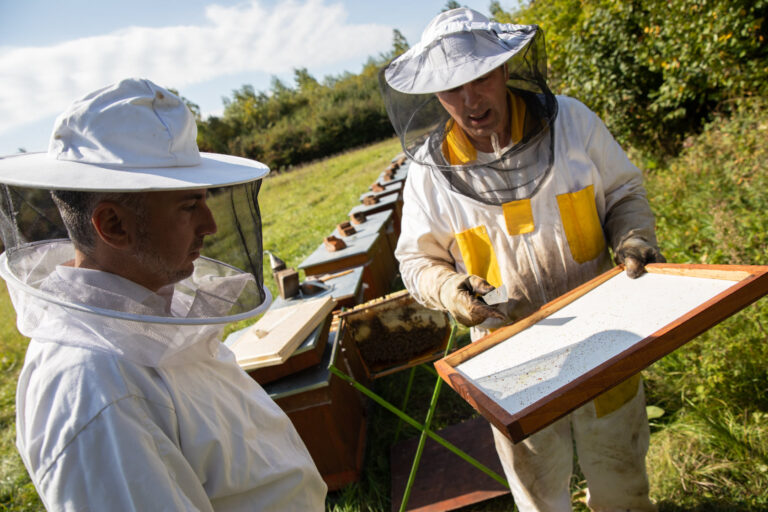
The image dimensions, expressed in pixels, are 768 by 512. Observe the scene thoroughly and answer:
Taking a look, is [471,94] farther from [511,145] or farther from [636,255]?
[636,255]

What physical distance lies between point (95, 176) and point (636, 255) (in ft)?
6.29

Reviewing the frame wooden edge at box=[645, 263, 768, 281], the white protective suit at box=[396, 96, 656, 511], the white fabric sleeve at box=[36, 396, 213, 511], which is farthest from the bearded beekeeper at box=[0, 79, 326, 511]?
the frame wooden edge at box=[645, 263, 768, 281]

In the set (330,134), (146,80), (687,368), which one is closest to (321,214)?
(687,368)

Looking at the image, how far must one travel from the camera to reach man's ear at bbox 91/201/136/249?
3.70 feet

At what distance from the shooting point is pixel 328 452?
3.14m

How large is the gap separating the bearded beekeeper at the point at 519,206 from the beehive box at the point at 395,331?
1.07 metres

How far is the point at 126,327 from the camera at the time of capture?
115 cm

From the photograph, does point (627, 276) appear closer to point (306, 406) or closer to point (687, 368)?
point (687, 368)

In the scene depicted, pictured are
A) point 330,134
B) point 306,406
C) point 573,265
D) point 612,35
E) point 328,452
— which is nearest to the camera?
point 573,265

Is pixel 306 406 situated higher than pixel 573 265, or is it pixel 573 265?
pixel 573 265

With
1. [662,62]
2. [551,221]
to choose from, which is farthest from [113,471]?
[662,62]

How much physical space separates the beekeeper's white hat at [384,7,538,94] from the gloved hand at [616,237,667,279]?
3.04 feet

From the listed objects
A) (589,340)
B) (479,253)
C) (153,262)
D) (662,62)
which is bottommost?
(589,340)

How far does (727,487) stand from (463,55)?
257cm
